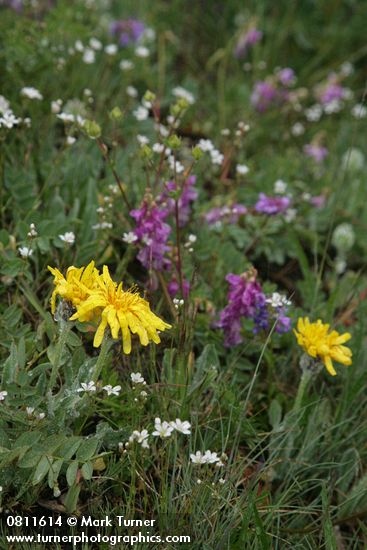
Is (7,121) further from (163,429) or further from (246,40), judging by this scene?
(246,40)

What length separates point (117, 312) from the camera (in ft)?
5.08

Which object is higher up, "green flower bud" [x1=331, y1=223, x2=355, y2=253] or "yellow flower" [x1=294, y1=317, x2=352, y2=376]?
"green flower bud" [x1=331, y1=223, x2=355, y2=253]

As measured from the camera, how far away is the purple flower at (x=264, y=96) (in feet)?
12.0

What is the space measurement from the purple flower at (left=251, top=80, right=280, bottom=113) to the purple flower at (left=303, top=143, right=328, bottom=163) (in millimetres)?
311

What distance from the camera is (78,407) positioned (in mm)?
1737

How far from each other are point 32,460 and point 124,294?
1.38ft

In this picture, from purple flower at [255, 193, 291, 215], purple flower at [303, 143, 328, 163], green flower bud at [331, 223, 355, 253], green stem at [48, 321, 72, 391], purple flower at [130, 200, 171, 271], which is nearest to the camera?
green stem at [48, 321, 72, 391]

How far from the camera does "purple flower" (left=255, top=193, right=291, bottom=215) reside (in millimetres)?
2555

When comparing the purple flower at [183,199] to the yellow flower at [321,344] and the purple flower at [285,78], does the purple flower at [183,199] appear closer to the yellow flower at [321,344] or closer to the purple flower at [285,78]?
the yellow flower at [321,344]

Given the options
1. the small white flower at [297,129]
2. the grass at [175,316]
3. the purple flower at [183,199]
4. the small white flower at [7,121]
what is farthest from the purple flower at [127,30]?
the small white flower at [7,121]

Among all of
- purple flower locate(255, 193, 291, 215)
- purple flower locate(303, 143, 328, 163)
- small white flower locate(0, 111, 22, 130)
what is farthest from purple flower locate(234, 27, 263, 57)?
small white flower locate(0, 111, 22, 130)

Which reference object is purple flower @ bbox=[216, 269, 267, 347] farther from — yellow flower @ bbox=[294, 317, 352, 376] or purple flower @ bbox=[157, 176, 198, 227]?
purple flower @ bbox=[157, 176, 198, 227]

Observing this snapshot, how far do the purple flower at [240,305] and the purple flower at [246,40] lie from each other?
2.14m

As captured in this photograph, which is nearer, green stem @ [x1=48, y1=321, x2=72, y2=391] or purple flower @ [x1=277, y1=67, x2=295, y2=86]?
green stem @ [x1=48, y1=321, x2=72, y2=391]
